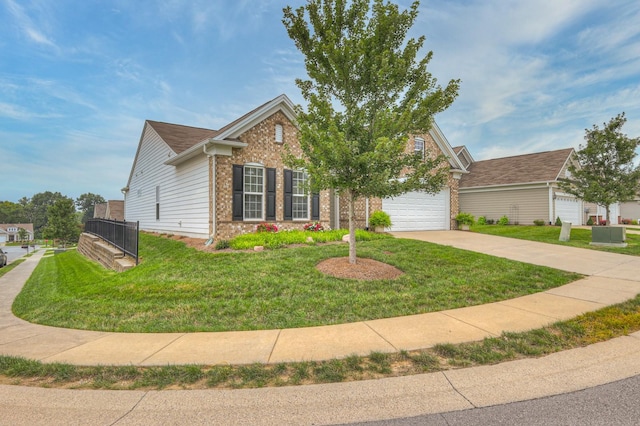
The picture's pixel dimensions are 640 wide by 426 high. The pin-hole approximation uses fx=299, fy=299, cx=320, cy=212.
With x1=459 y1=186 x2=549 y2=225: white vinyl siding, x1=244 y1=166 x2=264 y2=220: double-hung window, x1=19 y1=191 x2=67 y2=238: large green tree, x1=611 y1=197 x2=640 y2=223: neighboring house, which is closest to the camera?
x1=244 y1=166 x2=264 y2=220: double-hung window

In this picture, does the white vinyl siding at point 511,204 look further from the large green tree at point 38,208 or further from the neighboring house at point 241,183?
the large green tree at point 38,208

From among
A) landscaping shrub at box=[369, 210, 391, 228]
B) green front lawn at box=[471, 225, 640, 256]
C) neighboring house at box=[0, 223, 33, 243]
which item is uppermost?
landscaping shrub at box=[369, 210, 391, 228]

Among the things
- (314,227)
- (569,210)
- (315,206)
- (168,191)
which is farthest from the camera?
(569,210)

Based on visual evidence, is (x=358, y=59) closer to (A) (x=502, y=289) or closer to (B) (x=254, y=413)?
(A) (x=502, y=289)

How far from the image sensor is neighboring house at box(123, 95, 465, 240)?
11.4 metres

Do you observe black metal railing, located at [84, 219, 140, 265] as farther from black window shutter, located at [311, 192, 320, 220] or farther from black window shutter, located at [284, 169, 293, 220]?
black window shutter, located at [311, 192, 320, 220]

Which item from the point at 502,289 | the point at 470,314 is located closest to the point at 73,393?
the point at 470,314

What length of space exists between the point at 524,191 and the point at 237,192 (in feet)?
68.6

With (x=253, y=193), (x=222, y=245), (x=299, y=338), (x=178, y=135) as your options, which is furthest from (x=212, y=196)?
(x=299, y=338)

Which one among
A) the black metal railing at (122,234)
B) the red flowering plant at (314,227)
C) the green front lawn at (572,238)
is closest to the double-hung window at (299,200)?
the red flowering plant at (314,227)

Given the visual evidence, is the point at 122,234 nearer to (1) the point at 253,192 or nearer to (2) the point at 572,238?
(1) the point at 253,192

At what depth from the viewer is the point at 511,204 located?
22.6 metres

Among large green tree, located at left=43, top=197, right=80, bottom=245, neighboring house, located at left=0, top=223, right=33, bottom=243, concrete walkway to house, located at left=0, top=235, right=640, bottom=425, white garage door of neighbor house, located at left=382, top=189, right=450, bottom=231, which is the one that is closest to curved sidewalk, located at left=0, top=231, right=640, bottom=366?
concrete walkway to house, located at left=0, top=235, right=640, bottom=425

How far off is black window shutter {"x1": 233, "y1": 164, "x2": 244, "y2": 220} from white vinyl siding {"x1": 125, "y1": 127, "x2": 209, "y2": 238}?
106 centimetres
